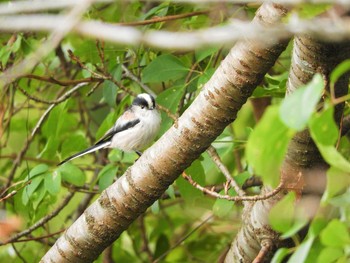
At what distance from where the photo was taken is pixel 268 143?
142 cm

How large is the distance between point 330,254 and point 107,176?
1.65 m

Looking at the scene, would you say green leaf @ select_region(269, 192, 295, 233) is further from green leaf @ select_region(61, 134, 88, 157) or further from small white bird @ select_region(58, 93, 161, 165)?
small white bird @ select_region(58, 93, 161, 165)

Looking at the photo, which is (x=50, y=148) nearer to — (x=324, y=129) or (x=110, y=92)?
(x=110, y=92)

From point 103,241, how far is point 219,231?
168cm

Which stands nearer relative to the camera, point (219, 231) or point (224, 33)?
point (224, 33)

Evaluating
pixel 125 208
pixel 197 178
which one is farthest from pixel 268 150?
pixel 197 178

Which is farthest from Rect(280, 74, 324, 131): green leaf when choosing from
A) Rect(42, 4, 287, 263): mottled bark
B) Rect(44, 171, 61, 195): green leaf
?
Rect(44, 171, 61, 195): green leaf

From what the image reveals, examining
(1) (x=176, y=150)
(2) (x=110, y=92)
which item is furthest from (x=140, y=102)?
(1) (x=176, y=150)

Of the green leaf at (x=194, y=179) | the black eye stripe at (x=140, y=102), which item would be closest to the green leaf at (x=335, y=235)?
the green leaf at (x=194, y=179)

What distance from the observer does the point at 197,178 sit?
9.37ft

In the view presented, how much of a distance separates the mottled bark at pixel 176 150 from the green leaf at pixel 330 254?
709 millimetres

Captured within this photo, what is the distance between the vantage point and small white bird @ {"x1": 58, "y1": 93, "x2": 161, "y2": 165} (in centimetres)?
376

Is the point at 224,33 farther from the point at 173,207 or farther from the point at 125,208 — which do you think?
the point at 173,207

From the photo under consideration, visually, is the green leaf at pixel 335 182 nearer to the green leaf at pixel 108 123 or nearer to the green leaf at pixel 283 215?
the green leaf at pixel 283 215
